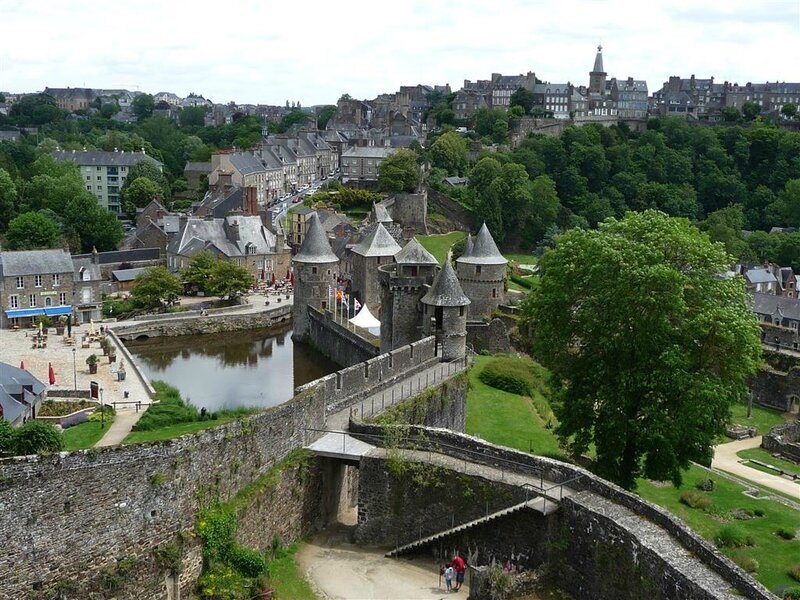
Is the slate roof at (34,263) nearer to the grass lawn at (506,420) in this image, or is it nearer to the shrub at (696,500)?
the grass lawn at (506,420)

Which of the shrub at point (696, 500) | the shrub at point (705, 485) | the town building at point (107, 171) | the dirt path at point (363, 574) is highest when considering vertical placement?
the town building at point (107, 171)

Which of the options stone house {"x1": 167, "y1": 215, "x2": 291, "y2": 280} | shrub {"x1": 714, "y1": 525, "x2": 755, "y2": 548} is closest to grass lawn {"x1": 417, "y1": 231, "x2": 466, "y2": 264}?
stone house {"x1": 167, "y1": 215, "x2": 291, "y2": 280}

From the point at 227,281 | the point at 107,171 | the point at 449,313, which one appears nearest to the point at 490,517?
the point at 449,313

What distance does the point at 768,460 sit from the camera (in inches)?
1302

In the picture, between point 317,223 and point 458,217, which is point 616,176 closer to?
point 458,217

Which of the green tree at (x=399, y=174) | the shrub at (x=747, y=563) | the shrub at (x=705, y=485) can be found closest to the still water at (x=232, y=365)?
the shrub at (x=705, y=485)

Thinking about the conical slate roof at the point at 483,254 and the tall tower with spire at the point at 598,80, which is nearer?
the conical slate roof at the point at 483,254

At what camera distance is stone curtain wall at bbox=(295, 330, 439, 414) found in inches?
905

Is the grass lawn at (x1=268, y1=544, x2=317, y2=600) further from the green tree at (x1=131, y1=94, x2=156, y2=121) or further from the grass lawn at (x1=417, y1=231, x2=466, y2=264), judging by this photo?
the green tree at (x1=131, y1=94, x2=156, y2=121)

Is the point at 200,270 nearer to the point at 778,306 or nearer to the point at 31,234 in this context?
the point at 31,234

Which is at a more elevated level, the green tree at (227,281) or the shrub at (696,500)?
the green tree at (227,281)

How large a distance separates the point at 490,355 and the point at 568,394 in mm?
16456

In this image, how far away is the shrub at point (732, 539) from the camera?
21500mm

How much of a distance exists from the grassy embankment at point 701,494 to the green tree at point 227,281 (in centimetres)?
2597
